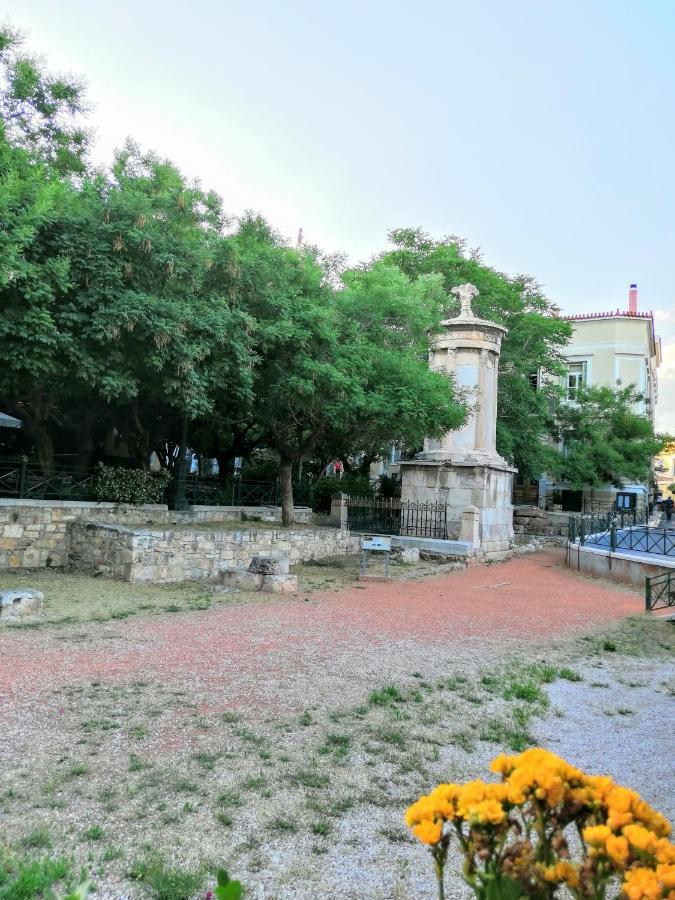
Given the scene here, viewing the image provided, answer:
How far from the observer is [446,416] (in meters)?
18.4

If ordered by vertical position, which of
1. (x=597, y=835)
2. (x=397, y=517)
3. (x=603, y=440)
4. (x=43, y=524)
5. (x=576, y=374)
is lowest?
(x=43, y=524)

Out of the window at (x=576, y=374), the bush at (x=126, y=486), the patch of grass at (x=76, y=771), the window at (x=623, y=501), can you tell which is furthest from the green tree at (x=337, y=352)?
the window at (x=576, y=374)

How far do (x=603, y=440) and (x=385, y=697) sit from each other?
31.8m

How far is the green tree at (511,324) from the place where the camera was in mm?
26328

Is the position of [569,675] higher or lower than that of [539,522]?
lower

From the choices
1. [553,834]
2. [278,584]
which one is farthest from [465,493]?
[553,834]

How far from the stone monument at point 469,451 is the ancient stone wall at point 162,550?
700 cm

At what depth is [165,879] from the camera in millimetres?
3039

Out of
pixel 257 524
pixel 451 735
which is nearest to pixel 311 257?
pixel 257 524

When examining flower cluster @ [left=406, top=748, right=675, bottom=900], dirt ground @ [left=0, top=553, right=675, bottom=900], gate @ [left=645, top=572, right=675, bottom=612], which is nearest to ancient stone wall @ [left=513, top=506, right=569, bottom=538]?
gate @ [left=645, top=572, right=675, bottom=612]

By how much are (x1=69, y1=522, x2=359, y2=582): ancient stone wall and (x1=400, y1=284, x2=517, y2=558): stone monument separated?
6999mm

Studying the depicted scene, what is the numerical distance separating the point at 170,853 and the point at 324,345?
566 inches

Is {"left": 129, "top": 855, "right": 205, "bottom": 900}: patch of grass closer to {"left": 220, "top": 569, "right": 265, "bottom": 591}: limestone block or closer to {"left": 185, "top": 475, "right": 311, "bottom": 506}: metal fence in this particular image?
{"left": 220, "top": 569, "right": 265, "bottom": 591}: limestone block

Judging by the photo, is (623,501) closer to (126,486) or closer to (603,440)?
(603,440)
